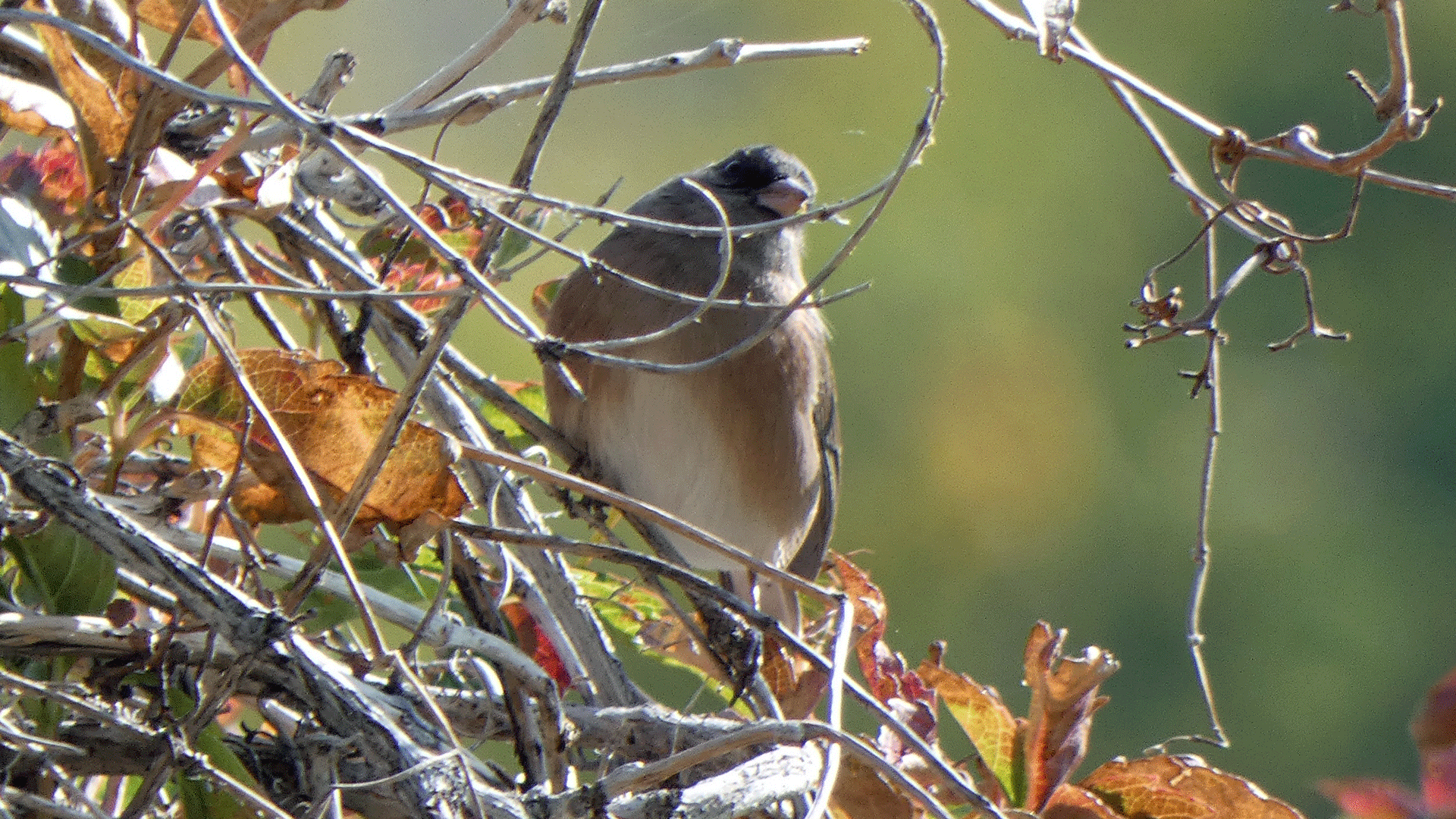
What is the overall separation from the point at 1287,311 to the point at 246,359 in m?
4.55

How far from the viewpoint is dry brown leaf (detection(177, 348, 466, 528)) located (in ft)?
3.59

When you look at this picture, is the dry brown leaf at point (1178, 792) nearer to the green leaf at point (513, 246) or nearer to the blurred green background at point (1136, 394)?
the green leaf at point (513, 246)

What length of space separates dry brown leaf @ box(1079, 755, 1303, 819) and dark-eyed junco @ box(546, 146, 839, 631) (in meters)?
0.87

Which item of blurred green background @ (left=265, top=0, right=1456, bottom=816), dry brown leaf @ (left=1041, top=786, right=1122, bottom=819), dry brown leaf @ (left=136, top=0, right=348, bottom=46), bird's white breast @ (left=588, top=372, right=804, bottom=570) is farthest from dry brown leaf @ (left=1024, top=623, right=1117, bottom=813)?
blurred green background @ (left=265, top=0, right=1456, bottom=816)

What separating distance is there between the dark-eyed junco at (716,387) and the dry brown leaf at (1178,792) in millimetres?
872

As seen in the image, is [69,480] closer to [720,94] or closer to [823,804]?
[823,804]

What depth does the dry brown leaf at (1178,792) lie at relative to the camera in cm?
118

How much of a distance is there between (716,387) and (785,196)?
392 mm

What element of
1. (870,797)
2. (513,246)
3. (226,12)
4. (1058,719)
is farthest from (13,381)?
(1058,719)

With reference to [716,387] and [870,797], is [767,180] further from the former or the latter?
[870,797]

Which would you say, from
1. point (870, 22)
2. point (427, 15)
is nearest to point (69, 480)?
point (427, 15)

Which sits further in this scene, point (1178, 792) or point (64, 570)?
point (1178, 792)

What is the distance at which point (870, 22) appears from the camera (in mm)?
4621

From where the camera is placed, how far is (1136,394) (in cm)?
515
